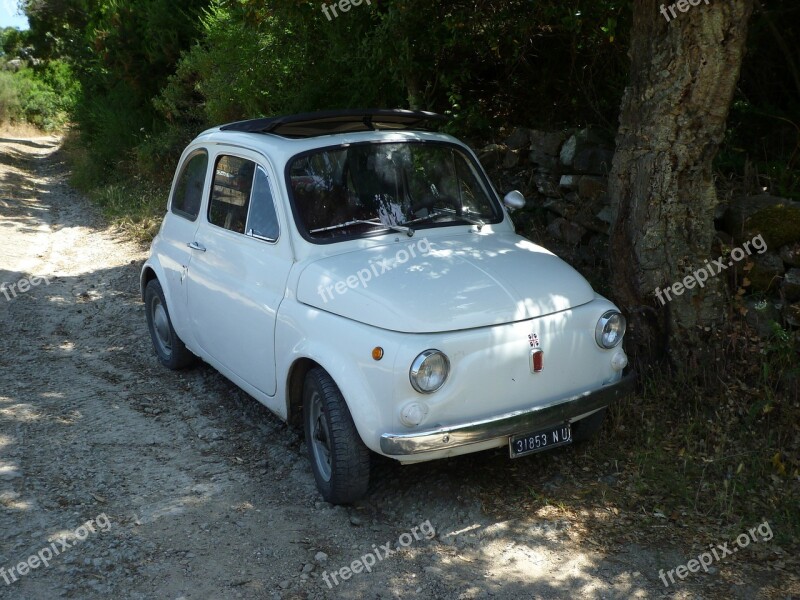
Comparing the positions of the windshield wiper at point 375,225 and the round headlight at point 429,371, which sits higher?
the windshield wiper at point 375,225

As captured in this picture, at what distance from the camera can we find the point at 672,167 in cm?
573

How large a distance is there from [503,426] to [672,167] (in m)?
2.41

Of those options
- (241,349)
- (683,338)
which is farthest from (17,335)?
(683,338)

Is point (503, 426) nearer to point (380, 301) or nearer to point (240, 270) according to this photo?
point (380, 301)

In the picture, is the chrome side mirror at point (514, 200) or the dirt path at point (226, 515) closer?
the dirt path at point (226, 515)

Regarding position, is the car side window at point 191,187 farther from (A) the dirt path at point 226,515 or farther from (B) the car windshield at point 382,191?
(A) the dirt path at point 226,515

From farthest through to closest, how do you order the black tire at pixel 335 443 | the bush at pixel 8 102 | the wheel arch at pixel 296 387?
the bush at pixel 8 102 < the wheel arch at pixel 296 387 < the black tire at pixel 335 443

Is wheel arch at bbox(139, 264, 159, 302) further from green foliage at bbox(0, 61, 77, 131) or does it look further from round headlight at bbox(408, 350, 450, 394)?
green foliage at bbox(0, 61, 77, 131)

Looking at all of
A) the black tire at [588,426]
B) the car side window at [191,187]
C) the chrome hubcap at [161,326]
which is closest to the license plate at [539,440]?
the black tire at [588,426]

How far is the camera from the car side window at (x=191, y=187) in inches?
249

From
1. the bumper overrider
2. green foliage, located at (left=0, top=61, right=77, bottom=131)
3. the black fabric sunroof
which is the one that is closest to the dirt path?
the bumper overrider

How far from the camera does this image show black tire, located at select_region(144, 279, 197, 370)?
6.92 m

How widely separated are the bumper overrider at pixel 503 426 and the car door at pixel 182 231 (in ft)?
8.84

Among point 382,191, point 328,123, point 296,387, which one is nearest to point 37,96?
point 328,123
